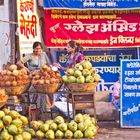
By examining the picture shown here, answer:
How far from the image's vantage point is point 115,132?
9.17 meters

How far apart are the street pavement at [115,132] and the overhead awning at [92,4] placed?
9.10ft

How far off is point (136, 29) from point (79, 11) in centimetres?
134

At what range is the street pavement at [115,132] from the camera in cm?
871

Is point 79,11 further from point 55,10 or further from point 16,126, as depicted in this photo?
point 16,126

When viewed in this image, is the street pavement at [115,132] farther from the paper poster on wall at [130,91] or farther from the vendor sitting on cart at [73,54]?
the vendor sitting on cart at [73,54]

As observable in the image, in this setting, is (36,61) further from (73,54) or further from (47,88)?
(47,88)

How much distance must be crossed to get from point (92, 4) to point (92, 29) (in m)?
0.63

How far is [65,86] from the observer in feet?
30.0

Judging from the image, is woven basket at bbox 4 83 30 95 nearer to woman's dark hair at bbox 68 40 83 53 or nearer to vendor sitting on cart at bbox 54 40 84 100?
vendor sitting on cart at bbox 54 40 84 100

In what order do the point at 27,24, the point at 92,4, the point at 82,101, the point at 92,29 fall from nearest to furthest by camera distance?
1. the point at 82,101
2. the point at 27,24
3. the point at 92,4
4. the point at 92,29

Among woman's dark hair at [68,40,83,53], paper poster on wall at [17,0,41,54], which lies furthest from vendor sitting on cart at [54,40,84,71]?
paper poster on wall at [17,0,41,54]

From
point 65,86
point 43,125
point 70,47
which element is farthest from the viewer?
A: point 70,47

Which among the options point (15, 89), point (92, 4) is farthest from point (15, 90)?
point (92, 4)

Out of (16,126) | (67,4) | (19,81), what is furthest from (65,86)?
(67,4)
